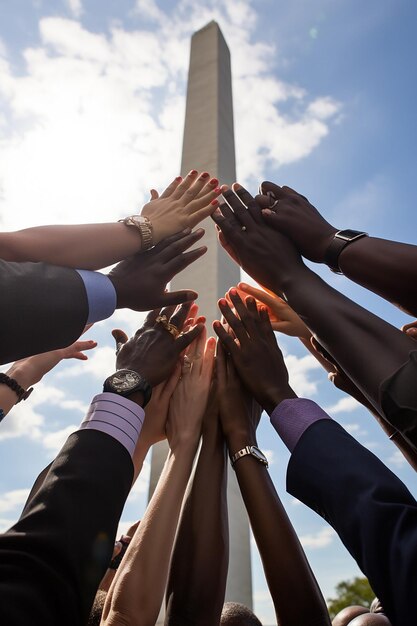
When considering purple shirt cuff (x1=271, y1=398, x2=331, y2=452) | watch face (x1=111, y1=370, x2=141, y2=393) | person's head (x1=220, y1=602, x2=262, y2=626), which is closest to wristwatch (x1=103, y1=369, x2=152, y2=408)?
watch face (x1=111, y1=370, x2=141, y2=393)

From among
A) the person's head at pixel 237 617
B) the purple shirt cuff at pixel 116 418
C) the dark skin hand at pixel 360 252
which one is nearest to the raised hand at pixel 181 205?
the dark skin hand at pixel 360 252

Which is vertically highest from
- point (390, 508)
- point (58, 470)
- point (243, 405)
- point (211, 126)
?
point (211, 126)

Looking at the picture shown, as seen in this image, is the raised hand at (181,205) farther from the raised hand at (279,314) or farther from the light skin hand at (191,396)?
the light skin hand at (191,396)

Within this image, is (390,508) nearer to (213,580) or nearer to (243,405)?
(213,580)

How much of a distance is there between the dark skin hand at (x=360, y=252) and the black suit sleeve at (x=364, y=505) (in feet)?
1.57

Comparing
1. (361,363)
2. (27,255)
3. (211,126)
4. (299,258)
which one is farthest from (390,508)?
(211,126)

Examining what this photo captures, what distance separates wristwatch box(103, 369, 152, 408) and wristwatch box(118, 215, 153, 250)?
2.35ft

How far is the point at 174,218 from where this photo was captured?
7.32 feet

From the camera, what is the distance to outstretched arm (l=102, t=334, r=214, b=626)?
4.33 feet

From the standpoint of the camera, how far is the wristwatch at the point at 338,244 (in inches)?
64.9

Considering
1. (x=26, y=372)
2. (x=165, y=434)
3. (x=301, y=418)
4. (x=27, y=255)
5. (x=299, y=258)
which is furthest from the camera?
(x=26, y=372)

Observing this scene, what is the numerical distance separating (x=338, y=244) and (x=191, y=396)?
2.74 ft

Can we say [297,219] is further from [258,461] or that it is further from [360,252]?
[258,461]

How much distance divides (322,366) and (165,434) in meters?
0.85
